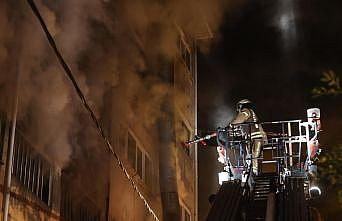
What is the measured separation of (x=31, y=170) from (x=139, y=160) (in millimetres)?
5369

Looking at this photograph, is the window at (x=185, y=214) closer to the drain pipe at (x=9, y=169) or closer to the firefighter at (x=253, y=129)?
the firefighter at (x=253, y=129)

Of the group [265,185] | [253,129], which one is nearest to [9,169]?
[265,185]

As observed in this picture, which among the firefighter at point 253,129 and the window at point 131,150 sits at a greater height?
the firefighter at point 253,129

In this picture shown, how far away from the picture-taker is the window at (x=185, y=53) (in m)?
17.6

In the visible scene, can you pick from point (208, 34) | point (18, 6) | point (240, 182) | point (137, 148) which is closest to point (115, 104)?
point (137, 148)

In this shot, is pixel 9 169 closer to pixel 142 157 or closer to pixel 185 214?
pixel 142 157

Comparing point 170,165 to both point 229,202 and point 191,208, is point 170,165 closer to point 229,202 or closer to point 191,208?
point 191,208

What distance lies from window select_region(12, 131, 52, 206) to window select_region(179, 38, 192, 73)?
30.3 feet

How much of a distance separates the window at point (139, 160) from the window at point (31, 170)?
396 cm

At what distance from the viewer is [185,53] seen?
18.2m

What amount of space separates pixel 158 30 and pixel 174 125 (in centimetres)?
251

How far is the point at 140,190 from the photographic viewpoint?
13.1m

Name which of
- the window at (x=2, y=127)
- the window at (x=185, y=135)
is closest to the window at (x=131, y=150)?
the window at (x=185, y=135)

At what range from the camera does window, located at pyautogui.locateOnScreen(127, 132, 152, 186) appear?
12.8 m
